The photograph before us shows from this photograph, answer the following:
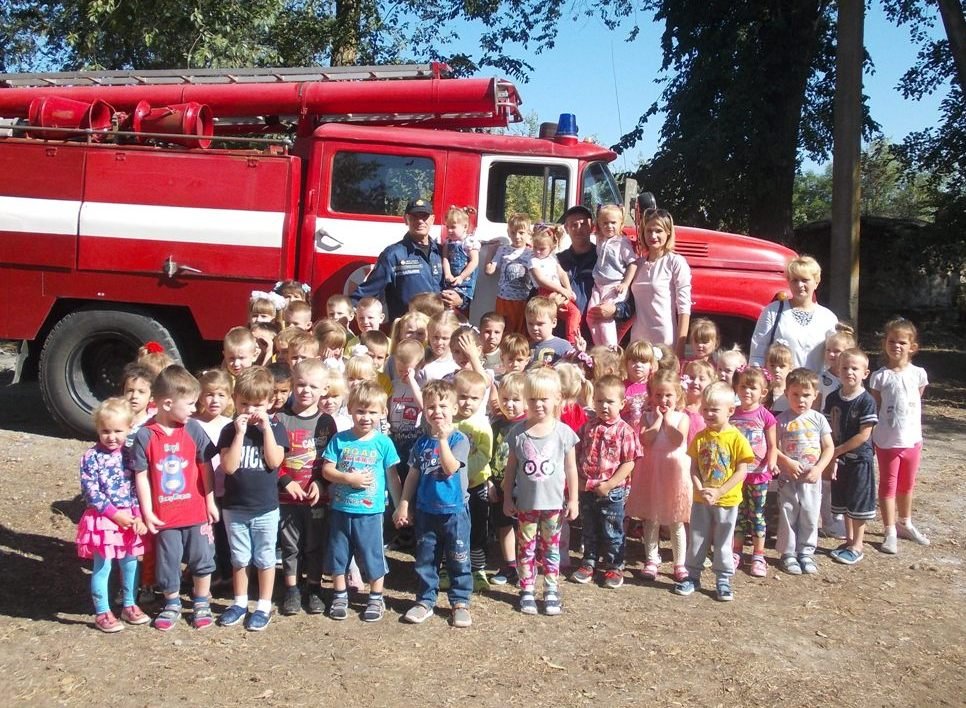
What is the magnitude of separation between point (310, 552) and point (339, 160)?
3.66 meters

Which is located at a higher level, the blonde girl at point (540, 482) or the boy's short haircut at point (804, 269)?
the boy's short haircut at point (804, 269)

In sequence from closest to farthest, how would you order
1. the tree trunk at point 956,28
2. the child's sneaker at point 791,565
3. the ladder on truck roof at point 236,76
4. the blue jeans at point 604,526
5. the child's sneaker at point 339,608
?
the child's sneaker at point 339,608 < the blue jeans at point 604,526 < the child's sneaker at point 791,565 < the ladder on truck roof at point 236,76 < the tree trunk at point 956,28

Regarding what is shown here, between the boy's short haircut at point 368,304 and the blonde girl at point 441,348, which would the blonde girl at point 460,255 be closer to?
the boy's short haircut at point 368,304

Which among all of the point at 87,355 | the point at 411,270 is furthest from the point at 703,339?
the point at 87,355

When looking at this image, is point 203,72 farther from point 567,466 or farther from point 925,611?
point 925,611

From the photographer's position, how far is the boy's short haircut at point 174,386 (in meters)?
4.48

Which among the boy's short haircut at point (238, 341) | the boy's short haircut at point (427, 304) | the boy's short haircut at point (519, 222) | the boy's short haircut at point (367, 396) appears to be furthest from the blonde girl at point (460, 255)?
the boy's short haircut at point (367, 396)

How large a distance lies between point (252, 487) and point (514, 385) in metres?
1.36

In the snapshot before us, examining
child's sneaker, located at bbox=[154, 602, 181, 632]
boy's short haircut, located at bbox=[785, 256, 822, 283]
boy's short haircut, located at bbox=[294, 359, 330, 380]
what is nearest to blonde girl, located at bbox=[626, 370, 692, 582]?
boy's short haircut, located at bbox=[785, 256, 822, 283]

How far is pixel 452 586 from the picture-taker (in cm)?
480

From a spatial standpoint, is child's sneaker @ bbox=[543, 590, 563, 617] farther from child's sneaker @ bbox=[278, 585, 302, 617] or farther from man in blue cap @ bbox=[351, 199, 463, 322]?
man in blue cap @ bbox=[351, 199, 463, 322]

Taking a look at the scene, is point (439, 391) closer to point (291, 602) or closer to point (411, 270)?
point (291, 602)

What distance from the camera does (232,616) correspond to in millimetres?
4613

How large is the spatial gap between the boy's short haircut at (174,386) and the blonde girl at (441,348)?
1.34 metres
